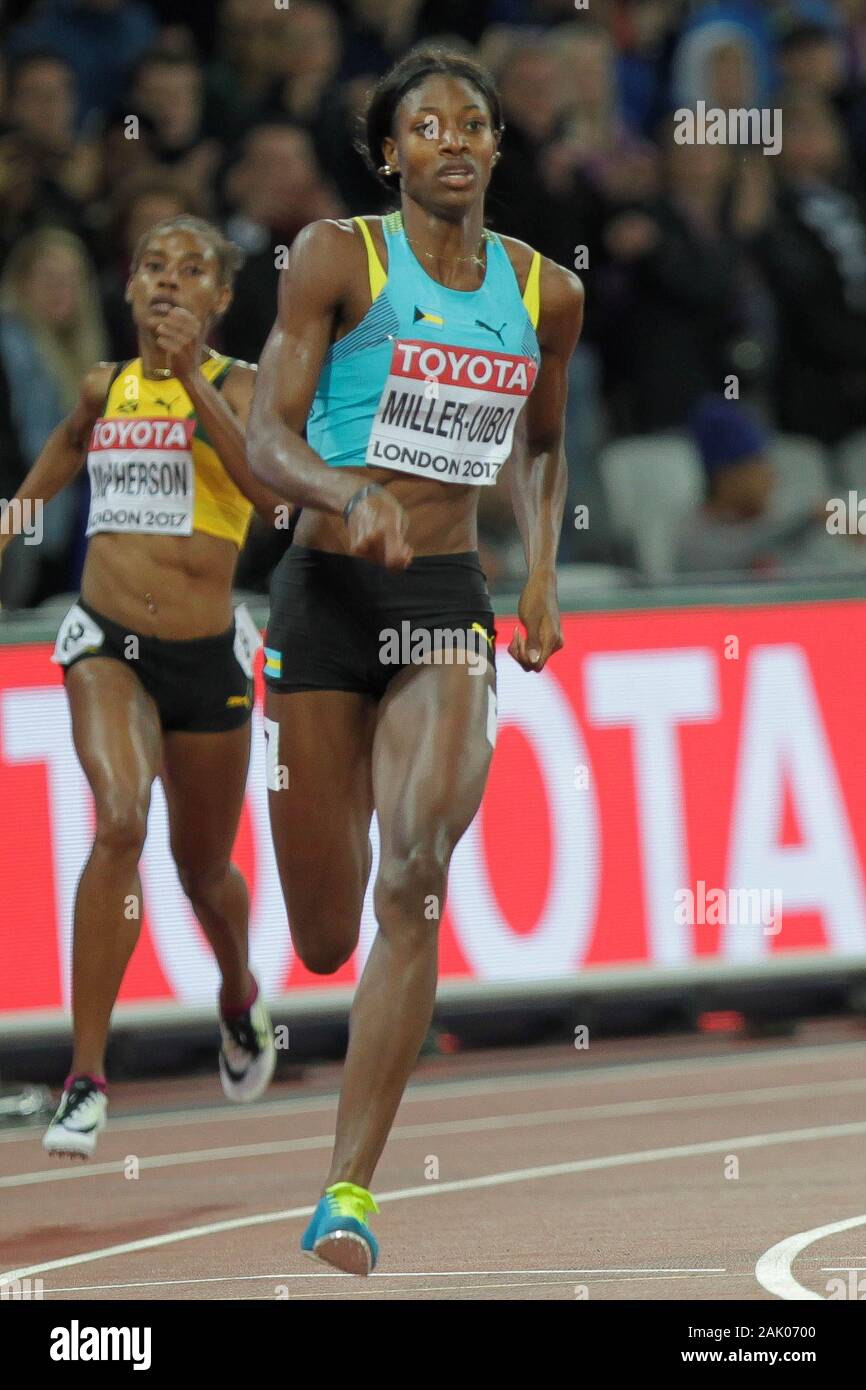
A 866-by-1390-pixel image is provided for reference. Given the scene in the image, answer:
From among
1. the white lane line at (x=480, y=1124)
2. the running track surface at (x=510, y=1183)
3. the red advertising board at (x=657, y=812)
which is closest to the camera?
the running track surface at (x=510, y=1183)

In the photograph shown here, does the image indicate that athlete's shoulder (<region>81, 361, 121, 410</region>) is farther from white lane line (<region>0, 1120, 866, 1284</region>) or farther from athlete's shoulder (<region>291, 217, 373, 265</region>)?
white lane line (<region>0, 1120, 866, 1284</region>)

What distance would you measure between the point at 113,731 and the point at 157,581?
0.64 metres

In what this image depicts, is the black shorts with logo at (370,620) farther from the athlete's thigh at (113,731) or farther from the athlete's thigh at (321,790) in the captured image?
the athlete's thigh at (113,731)

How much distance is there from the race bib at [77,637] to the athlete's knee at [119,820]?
0.59 meters

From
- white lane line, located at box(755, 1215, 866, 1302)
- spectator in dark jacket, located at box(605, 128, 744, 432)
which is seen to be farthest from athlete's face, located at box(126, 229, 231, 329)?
spectator in dark jacket, located at box(605, 128, 744, 432)

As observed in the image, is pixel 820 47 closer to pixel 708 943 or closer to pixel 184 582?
pixel 708 943

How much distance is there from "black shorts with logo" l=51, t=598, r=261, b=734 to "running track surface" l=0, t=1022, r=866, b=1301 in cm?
159

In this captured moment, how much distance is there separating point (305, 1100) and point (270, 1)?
628 cm

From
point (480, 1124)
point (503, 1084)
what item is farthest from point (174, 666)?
point (503, 1084)

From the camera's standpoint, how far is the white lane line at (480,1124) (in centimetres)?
845

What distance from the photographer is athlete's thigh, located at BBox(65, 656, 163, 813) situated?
7582 mm

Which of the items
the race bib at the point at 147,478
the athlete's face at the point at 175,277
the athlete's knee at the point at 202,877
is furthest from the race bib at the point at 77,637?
the athlete's face at the point at 175,277

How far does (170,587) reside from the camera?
8.07 meters

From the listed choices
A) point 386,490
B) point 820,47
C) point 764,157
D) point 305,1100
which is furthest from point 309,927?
point 820,47
